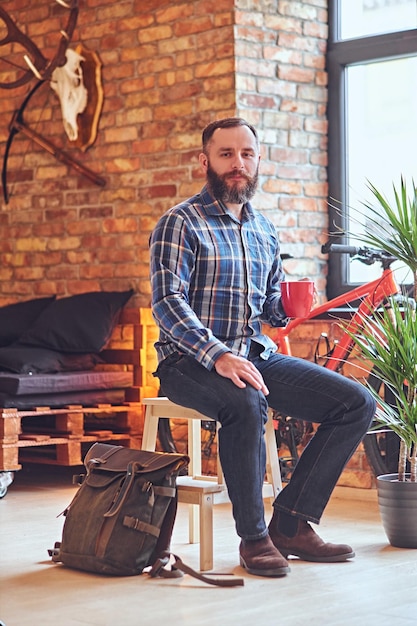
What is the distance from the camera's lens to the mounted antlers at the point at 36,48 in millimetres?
5574

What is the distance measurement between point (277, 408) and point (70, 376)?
5.87ft

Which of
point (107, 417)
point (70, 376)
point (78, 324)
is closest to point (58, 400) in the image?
point (70, 376)

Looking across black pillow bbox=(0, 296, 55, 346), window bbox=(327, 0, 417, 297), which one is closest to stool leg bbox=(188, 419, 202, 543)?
window bbox=(327, 0, 417, 297)

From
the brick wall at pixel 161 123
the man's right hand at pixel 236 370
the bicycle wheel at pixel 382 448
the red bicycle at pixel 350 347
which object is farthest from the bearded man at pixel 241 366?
the brick wall at pixel 161 123

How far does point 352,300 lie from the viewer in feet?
14.9

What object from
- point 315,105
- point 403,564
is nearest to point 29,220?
point 315,105

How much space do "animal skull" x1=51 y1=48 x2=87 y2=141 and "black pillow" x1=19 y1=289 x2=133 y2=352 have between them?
858mm

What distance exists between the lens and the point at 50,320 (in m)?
5.36

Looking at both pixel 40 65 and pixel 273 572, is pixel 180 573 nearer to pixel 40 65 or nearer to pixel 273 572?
pixel 273 572

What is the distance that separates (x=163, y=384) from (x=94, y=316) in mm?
1973

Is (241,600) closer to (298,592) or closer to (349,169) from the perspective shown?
(298,592)

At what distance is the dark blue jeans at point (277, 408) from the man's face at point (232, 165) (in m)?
0.51

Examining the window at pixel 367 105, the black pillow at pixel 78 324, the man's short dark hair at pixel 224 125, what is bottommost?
the black pillow at pixel 78 324

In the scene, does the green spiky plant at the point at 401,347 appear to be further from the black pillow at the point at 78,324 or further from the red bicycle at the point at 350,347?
the black pillow at the point at 78,324
